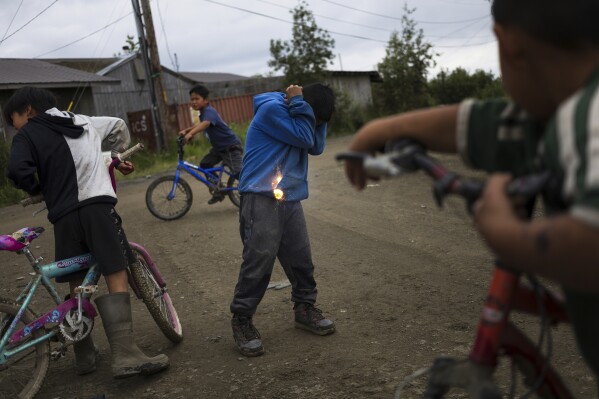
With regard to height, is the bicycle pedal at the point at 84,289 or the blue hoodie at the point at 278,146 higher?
the blue hoodie at the point at 278,146

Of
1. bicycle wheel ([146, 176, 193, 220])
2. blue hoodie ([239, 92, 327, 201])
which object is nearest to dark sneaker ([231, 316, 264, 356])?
blue hoodie ([239, 92, 327, 201])

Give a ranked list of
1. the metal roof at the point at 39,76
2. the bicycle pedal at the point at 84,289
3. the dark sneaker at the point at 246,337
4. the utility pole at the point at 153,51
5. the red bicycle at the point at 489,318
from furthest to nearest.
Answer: the metal roof at the point at 39,76 → the utility pole at the point at 153,51 → the dark sneaker at the point at 246,337 → the bicycle pedal at the point at 84,289 → the red bicycle at the point at 489,318

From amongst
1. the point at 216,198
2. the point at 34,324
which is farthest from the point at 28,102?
the point at 216,198

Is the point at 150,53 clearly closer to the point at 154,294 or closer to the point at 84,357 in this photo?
the point at 154,294

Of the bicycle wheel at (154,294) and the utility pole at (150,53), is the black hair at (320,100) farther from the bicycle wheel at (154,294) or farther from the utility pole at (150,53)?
the utility pole at (150,53)

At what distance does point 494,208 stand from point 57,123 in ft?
11.8

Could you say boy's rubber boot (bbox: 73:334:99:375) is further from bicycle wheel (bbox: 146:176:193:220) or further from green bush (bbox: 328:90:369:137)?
green bush (bbox: 328:90:369:137)

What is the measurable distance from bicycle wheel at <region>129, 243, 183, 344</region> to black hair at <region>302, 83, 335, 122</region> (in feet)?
5.59

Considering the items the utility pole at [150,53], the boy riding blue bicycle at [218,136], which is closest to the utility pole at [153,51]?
the utility pole at [150,53]

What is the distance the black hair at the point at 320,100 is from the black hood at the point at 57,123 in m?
1.71

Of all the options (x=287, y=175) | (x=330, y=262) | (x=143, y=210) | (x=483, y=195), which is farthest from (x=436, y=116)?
(x=143, y=210)

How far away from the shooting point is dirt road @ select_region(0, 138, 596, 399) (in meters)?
3.96

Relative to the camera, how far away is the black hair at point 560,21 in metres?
1.22

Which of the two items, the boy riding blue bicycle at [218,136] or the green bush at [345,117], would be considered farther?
the green bush at [345,117]
